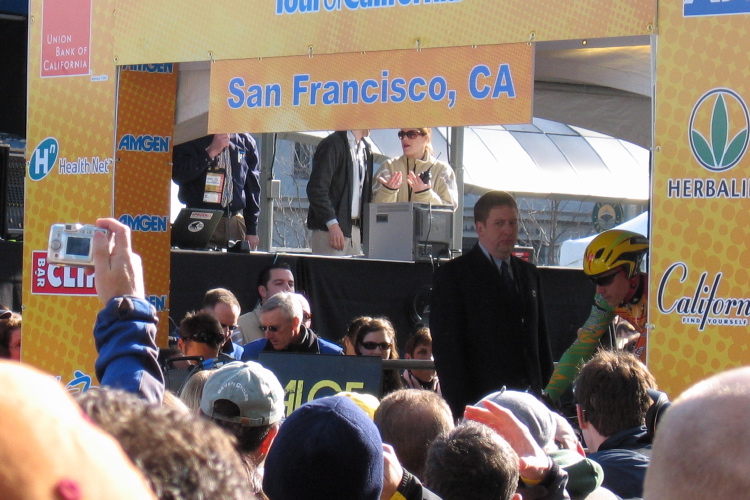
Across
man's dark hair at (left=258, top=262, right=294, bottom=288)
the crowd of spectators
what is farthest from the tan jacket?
the crowd of spectators

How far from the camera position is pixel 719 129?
4.65 metres

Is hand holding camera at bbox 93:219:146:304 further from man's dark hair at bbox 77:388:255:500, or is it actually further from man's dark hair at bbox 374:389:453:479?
man's dark hair at bbox 77:388:255:500

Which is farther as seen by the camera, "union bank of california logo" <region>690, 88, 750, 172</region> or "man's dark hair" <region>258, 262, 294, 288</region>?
"man's dark hair" <region>258, 262, 294, 288</region>

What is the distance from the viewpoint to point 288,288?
25.7 feet

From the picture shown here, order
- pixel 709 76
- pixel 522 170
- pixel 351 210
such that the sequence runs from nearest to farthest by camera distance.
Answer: pixel 709 76 → pixel 351 210 → pixel 522 170

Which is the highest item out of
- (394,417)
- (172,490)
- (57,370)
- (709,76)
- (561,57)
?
(561,57)

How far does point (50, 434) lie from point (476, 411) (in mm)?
1981

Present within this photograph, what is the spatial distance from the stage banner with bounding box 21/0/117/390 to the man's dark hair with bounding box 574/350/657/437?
157 inches

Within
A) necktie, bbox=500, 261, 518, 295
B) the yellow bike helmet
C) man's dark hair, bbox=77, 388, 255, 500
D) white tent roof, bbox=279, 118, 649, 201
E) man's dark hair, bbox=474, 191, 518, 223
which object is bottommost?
necktie, bbox=500, 261, 518, 295

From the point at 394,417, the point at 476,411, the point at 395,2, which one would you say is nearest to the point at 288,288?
the point at 395,2

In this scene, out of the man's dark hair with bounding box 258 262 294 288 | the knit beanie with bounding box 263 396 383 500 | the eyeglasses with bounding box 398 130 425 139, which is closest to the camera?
the knit beanie with bounding box 263 396 383 500

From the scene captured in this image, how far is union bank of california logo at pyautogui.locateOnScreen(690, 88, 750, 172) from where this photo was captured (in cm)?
460

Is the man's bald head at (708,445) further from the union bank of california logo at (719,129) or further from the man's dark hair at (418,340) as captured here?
the man's dark hair at (418,340)

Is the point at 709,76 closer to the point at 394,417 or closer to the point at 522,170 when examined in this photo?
the point at 394,417
